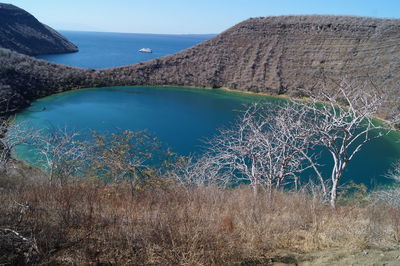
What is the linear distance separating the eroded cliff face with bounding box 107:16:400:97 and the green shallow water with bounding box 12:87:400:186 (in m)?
4.74

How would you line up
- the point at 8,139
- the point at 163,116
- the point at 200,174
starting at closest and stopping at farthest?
1. the point at 8,139
2. the point at 200,174
3. the point at 163,116

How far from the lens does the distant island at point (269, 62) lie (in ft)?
123

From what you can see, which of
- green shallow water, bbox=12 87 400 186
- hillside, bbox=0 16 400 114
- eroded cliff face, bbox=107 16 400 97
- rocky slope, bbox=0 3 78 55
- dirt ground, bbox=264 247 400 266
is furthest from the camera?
rocky slope, bbox=0 3 78 55

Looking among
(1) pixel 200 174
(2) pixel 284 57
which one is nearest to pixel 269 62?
(2) pixel 284 57

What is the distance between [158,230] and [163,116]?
2344cm

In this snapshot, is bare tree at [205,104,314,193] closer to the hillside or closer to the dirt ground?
the dirt ground

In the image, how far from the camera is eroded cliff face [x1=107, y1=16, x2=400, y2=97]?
40625mm

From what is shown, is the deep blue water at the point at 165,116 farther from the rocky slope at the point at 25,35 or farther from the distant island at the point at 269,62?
the rocky slope at the point at 25,35

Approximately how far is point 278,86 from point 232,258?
39701mm

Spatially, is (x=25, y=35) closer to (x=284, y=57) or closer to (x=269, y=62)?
(x=269, y=62)

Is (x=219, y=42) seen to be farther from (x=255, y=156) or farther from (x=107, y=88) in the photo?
(x=255, y=156)

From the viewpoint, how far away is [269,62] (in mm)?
44938

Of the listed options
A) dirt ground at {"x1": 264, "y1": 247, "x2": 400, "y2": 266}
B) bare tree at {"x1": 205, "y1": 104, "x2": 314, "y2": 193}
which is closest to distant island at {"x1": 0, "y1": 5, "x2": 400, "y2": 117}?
bare tree at {"x1": 205, "y1": 104, "x2": 314, "y2": 193}

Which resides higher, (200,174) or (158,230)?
(158,230)
